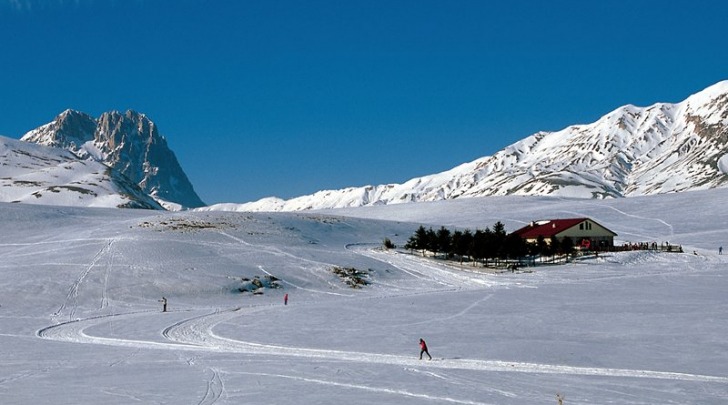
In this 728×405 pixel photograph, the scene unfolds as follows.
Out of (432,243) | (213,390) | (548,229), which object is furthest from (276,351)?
(548,229)

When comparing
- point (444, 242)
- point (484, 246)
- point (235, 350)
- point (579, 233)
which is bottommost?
point (235, 350)

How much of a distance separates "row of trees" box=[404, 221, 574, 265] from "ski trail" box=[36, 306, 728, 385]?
4752cm

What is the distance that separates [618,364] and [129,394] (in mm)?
20853

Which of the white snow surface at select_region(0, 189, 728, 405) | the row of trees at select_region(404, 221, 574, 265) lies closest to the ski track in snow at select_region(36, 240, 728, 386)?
the white snow surface at select_region(0, 189, 728, 405)

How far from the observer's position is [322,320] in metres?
48.2

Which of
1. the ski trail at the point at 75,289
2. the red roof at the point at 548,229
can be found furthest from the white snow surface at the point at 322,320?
the red roof at the point at 548,229

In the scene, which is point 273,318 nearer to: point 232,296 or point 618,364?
point 232,296

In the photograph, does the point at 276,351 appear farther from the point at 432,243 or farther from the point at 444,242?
the point at 432,243

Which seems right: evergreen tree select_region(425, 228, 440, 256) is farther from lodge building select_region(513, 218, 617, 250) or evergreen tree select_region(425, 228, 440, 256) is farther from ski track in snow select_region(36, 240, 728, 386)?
ski track in snow select_region(36, 240, 728, 386)

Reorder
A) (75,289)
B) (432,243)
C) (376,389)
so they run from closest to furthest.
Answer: (376,389) < (75,289) < (432,243)

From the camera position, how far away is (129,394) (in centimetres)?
2528

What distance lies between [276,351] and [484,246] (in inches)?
2349

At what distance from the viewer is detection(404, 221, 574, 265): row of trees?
92562 mm

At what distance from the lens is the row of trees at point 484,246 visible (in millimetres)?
92562
